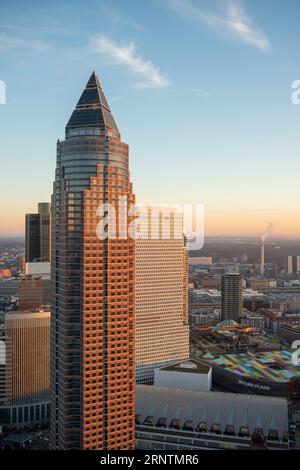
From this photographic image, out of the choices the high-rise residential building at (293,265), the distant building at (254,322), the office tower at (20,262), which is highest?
the office tower at (20,262)

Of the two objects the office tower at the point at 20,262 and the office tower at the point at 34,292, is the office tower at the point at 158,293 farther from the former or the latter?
the office tower at the point at 20,262

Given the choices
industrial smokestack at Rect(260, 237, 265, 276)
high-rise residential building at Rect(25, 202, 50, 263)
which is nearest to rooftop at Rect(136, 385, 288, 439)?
high-rise residential building at Rect(25, 202, 50, 263)

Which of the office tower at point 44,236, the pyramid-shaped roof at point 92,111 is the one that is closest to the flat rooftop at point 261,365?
the office tower at point 44,236

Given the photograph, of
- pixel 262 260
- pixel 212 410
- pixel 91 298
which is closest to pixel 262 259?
pixel 262 260

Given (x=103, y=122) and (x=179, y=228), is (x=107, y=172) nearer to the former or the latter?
(x=103, y=122)

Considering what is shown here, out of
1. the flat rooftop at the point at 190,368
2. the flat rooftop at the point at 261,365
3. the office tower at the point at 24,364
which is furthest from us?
the office tower at the point at 24,364

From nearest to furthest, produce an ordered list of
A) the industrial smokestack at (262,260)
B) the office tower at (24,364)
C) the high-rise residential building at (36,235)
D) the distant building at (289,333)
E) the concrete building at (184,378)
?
the concrete building at (184,378) < the office tower at (24,364) < the distant building at (289,333) < the high-rise residential building at (36,235) < the industrial smokestack at (262,260)
